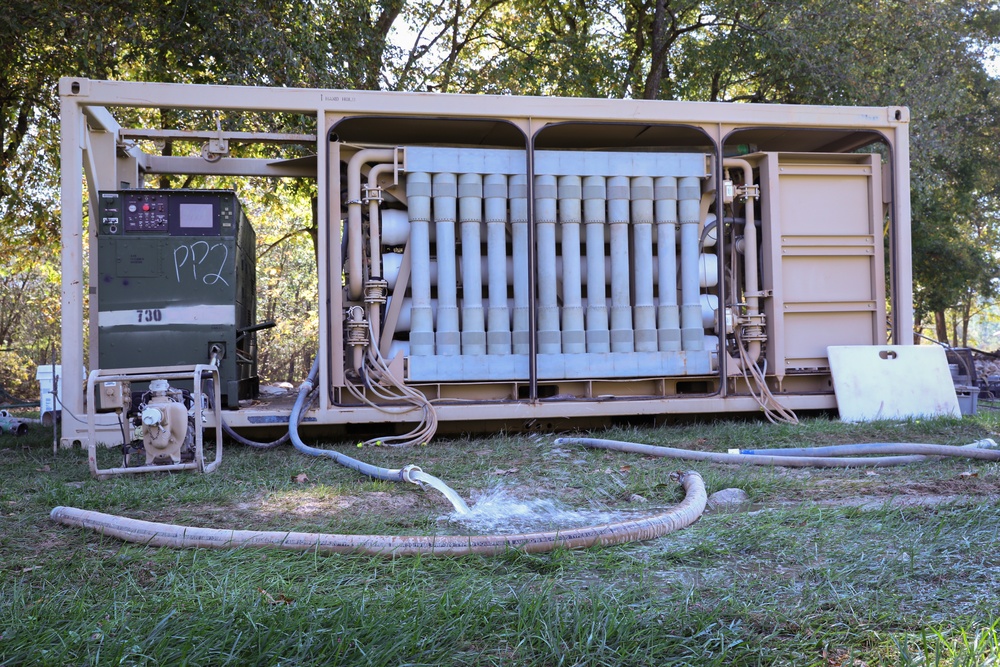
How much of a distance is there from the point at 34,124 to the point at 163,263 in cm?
939

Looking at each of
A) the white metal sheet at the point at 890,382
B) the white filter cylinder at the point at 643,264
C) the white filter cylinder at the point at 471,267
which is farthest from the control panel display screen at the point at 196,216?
the white metal sheet at the point at 890,382

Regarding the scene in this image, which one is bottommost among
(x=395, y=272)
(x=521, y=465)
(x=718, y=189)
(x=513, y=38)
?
(x=521, y=465)

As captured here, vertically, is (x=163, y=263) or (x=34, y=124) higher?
(x=34, y=124)

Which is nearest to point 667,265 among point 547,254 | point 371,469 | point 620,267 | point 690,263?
point 690,263

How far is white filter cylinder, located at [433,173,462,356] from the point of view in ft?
21.0

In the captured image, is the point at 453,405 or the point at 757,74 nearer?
the point at 453,405

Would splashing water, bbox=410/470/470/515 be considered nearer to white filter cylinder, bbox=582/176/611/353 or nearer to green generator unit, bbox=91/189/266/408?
green generator unit, bbox=91/189/266/408

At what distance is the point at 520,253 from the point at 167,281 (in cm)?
264

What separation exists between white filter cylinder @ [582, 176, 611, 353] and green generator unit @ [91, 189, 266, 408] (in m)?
2.71

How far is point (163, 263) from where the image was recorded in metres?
6.04

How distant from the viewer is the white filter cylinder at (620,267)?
21.8ft

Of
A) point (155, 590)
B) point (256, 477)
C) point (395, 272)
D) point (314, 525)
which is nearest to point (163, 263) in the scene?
point (395, 272)

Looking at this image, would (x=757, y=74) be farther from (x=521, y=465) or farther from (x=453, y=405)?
(x=521, y=465)

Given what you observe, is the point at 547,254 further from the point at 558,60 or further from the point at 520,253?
the point at 558,60
